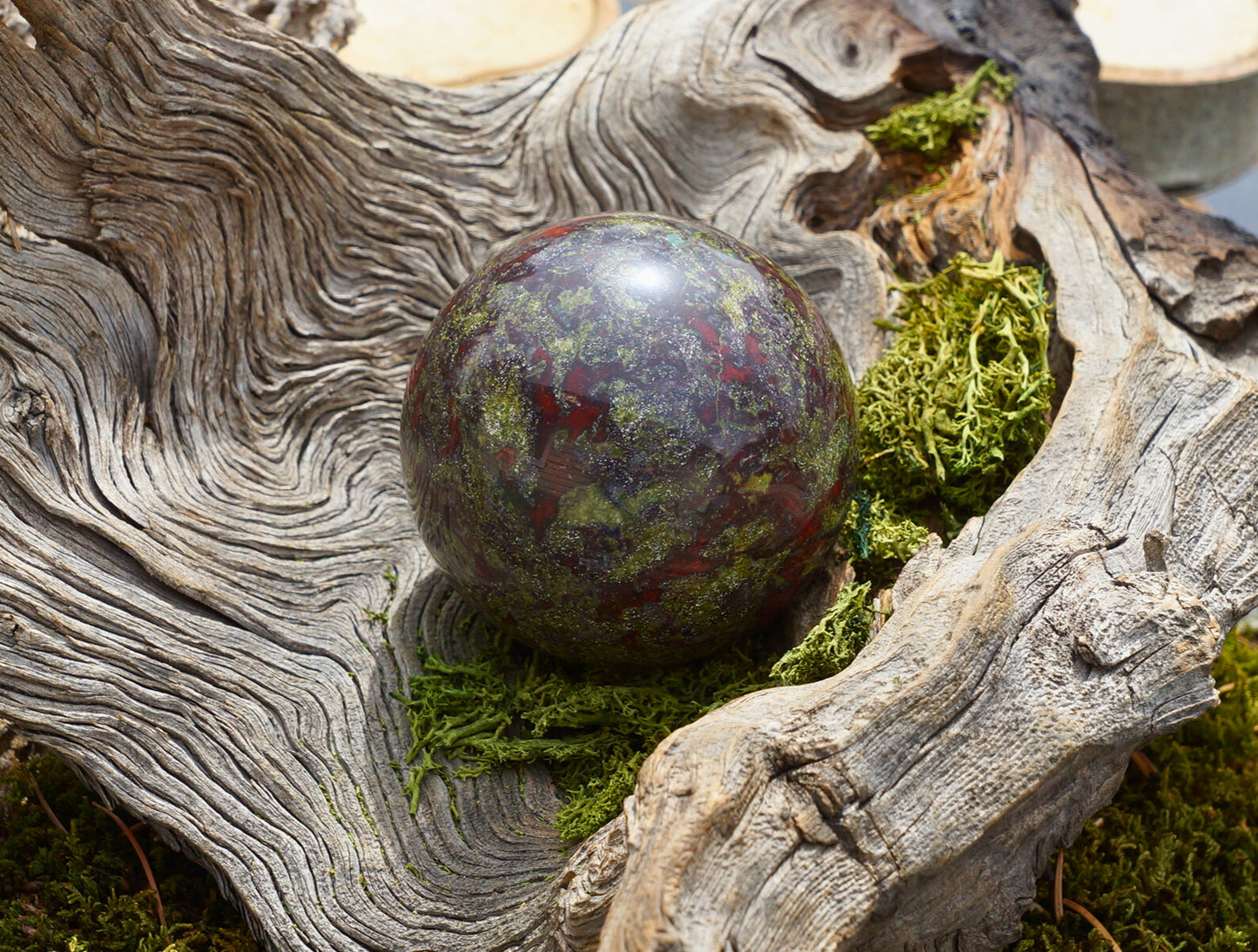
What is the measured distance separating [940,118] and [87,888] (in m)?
3.36

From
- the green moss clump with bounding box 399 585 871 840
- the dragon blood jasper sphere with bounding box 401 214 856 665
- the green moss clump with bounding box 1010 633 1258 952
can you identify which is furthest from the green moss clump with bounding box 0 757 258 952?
the green moss clump with bounding box 1010 633 1258 952

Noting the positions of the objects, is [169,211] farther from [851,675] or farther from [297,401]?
[851,675]

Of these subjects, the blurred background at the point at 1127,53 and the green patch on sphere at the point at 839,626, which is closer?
the green patch on sphere at the point at 839,626

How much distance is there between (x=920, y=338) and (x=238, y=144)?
204 centimetres

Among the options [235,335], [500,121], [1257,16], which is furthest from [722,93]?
[1257,16]

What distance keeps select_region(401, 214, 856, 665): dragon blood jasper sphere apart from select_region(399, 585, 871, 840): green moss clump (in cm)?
13

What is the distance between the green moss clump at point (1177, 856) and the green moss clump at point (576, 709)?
2.69 ft

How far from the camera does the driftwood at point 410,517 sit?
174 centimetres

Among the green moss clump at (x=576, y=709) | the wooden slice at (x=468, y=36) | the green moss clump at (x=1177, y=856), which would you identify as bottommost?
the green moss clump at (x=1177, y=856)

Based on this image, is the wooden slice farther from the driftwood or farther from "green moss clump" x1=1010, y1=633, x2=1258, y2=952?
"green moss clump" x1=1010, y1=633, x2=1258, y2=952

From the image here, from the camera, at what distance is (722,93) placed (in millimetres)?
3521

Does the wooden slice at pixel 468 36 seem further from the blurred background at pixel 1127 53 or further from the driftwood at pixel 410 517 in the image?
the driftwood at pixel 410 517

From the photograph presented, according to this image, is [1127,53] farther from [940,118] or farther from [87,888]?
[87,888]

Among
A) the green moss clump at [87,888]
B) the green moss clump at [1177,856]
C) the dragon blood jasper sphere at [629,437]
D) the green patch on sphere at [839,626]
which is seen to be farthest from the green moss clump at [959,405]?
the green moss clump at [87,888]
